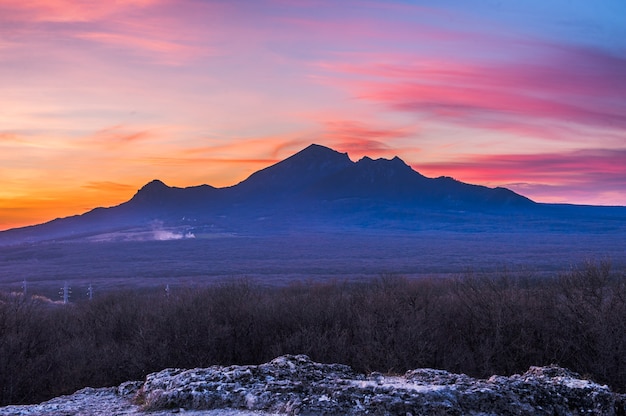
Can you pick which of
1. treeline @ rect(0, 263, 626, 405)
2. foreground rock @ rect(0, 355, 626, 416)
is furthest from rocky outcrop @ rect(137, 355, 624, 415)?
treeline @ rect(0, 263, 626, 405)

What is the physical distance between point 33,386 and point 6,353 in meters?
1.73

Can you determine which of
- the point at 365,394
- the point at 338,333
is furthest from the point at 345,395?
the point at 338,333

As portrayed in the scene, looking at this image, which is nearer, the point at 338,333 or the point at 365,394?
the point at 365,394

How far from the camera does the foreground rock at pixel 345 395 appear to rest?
12812mm

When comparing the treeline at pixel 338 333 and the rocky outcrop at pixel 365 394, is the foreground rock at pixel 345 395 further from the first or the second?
the treeline at pixel 338 333

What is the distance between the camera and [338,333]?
106ft

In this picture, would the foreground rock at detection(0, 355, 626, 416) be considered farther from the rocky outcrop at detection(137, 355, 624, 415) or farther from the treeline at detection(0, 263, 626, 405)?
the treeline at detection(0, 263, 626, 405)

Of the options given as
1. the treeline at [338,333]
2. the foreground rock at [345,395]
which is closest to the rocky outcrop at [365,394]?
the foreground rock at [345,395]

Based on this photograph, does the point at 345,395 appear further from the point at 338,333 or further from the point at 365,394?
the point at 338,333

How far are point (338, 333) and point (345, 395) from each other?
64.4 ft

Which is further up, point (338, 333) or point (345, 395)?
point (345, 395)

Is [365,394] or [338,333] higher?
[365,394]

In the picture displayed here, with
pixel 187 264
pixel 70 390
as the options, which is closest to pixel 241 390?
pixel 70 390

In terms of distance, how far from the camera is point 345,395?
42.6 ft
